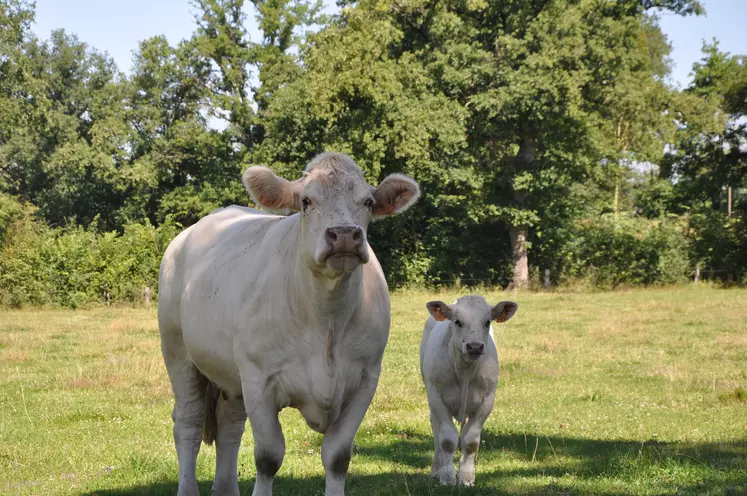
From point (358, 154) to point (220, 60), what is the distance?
1255 cm

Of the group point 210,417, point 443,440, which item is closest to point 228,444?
point 210,417

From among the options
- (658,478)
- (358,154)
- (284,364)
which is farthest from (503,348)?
(358,154)

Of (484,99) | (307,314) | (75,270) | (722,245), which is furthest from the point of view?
(722,245)

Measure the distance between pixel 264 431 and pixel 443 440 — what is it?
9.84 feet

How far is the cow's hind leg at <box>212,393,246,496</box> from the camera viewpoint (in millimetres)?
6164

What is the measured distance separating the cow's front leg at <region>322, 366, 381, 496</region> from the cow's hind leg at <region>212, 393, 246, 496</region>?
1.43 meters

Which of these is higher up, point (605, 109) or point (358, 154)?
point (605, 109)

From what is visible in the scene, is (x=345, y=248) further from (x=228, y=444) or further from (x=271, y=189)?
(x=228, y=444)

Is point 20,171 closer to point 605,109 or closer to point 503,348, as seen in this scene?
point 605,109

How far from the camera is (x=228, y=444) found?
249 inches

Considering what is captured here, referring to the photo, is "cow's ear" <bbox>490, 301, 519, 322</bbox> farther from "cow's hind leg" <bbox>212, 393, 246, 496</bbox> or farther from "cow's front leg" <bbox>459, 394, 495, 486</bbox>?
"cow's hind leg" <bbox>212, 393, 246, 496</bbox>

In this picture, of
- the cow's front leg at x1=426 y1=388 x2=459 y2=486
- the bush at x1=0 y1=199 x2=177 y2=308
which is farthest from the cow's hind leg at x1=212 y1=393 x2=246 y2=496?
the bush at x1=0 y1=199 x2=177 y2=308

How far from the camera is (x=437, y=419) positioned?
8.07 m

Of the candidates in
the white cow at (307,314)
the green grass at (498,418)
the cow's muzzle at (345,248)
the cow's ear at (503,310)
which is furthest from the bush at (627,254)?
the cow's muzzle at (345,248)
